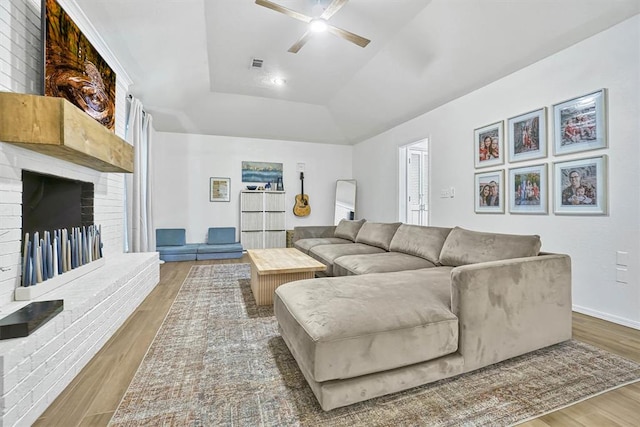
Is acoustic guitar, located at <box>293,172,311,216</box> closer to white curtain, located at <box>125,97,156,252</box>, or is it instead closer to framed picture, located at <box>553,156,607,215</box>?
white curtain, located at <box>125,97,156,252</box>

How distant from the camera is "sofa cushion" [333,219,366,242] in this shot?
4634 mm

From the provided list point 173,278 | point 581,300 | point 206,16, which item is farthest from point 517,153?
point 173,278

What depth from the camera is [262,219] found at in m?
6.28

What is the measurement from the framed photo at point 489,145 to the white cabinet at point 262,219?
3.93 meters

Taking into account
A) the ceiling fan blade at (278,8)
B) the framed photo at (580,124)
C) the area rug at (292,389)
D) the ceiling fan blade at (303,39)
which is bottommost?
the area rug at (292,389)

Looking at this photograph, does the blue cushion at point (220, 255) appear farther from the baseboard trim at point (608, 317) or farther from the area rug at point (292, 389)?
the baseboard trim at point (608, 317)

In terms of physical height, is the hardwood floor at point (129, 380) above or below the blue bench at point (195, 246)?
below

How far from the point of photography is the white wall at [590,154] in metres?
2.39

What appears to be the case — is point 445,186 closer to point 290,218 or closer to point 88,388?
point 290,218

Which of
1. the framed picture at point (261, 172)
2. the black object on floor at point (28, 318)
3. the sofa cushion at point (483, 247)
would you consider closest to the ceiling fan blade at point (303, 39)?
the sofa cushion at point (483, 247)

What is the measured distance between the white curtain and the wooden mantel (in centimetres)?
210

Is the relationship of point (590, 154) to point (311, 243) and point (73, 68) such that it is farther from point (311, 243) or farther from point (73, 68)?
point (73, 68)

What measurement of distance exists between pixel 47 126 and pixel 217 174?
4.65 m

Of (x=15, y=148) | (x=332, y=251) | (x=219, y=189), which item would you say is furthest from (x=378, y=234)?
(x=219, y=189)
